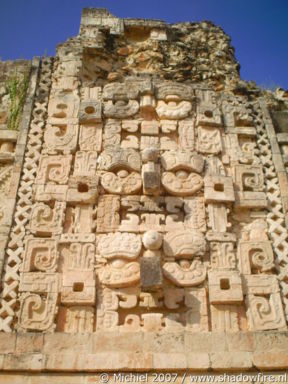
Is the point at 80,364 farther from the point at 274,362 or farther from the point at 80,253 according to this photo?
the point at 274,362

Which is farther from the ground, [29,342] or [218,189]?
[218,189]

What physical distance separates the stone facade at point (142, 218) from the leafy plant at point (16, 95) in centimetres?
15

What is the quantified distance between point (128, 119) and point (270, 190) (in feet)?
6.95

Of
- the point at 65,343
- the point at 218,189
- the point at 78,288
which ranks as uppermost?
the point at 218,189

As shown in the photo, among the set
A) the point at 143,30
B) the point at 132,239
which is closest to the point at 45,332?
the point at 132,239

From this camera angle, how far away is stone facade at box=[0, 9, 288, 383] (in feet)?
14.1

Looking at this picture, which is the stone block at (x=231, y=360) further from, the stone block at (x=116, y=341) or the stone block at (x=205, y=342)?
the stone block at (x=116, y=341)

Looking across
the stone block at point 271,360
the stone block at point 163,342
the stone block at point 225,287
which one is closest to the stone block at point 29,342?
the stone block at point 163,342

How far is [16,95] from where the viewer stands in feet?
21.0

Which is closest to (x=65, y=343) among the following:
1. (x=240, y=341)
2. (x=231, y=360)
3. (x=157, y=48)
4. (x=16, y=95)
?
(x=231, y=360)

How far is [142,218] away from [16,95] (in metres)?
2.79

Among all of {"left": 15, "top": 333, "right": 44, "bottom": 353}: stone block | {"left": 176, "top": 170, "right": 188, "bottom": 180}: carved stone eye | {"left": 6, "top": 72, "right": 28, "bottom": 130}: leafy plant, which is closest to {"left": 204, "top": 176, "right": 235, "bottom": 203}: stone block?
{"left": 176, "top": 170, "right": 188, "bottom": 180}: carved stone eye

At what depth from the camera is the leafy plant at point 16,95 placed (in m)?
A: 6.10

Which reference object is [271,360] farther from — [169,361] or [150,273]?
[150,273]
